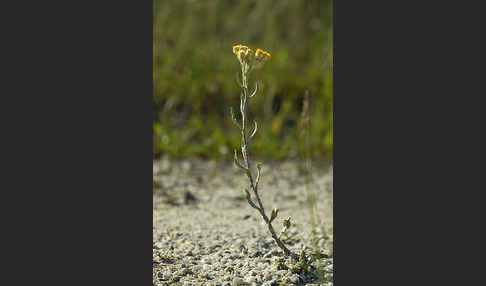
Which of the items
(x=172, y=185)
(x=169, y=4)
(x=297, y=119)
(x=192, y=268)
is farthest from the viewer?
(x=169, y=4)

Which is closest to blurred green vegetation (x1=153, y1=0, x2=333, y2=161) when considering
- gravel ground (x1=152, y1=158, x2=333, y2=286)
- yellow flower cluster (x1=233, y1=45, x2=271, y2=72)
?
gravel ground (x1=152, y1=158, x2=333, y2=286)

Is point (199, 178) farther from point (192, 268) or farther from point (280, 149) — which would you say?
point (192, 268)

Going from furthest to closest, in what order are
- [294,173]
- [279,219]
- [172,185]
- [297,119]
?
[297,119]
[294,173]
[172,185]
[279,219]

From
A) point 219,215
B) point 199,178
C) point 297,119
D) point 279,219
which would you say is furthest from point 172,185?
point 297,119

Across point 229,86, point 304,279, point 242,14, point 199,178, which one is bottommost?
point 304,279

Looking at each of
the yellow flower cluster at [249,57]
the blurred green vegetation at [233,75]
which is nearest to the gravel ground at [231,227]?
the blurred green vegetation at [233,75]

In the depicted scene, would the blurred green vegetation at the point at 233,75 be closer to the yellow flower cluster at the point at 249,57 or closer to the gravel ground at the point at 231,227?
the gravel ground at the point at 231,227
